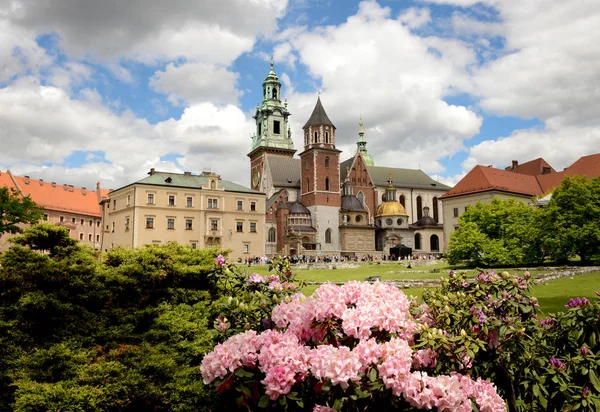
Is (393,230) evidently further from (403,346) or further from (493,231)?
(403,346)

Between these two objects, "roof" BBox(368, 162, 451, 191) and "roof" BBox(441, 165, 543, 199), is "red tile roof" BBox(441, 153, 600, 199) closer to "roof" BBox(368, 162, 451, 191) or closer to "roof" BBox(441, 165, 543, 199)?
"roof" BBox(441, 165, 543, 199)

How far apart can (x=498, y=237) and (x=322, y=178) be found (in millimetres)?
34823

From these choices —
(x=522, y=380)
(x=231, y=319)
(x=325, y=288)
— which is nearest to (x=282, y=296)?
(x=231, y=319)

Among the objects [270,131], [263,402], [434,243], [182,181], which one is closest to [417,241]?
[434,243]

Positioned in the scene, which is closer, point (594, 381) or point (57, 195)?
point (594, 381)

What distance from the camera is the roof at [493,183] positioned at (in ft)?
190

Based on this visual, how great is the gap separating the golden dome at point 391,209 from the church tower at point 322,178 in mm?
8774

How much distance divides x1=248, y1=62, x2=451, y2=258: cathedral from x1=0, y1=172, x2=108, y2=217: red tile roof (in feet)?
86.2

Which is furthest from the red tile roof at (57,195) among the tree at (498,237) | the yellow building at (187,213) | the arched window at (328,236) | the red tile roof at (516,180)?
the tree at (498,237)

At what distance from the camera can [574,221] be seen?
101 ft

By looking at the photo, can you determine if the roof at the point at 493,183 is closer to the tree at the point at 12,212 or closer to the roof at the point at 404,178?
the roof at the point at 404,178

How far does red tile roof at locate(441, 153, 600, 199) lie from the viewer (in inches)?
2190

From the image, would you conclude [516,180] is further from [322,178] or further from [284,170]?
[284,170]

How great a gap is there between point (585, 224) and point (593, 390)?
29.7 meters
